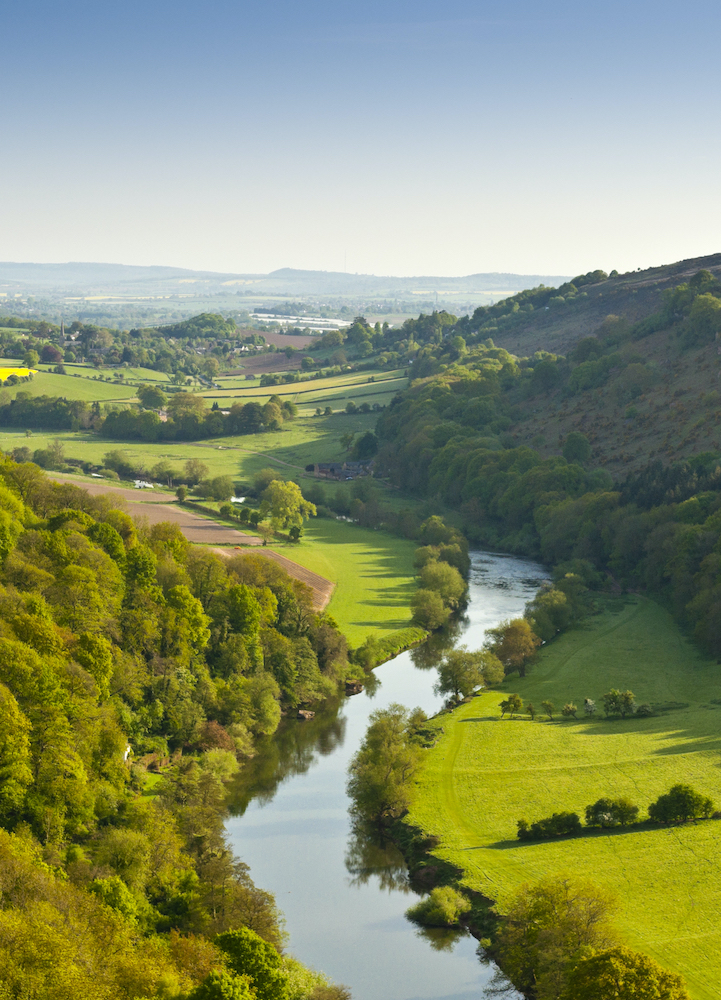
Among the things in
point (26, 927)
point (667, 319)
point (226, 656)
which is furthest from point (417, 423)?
point (26, 927)

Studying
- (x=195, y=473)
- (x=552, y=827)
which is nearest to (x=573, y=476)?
(x=195, y=473)

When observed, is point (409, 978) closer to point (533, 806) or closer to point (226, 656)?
point (533, 806)

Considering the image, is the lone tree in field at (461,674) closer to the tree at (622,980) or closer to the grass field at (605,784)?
the grass field at (605,784)

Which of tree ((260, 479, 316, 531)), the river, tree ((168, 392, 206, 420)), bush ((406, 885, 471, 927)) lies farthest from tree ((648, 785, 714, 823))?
tree ((168, 392, 206, 420))

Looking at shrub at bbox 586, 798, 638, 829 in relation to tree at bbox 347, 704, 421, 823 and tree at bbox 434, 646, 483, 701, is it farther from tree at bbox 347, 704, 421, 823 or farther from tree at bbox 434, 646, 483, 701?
tree at bbox 434, 646, 483, 701

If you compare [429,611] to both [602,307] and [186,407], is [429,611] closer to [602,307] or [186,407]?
[186,407]
